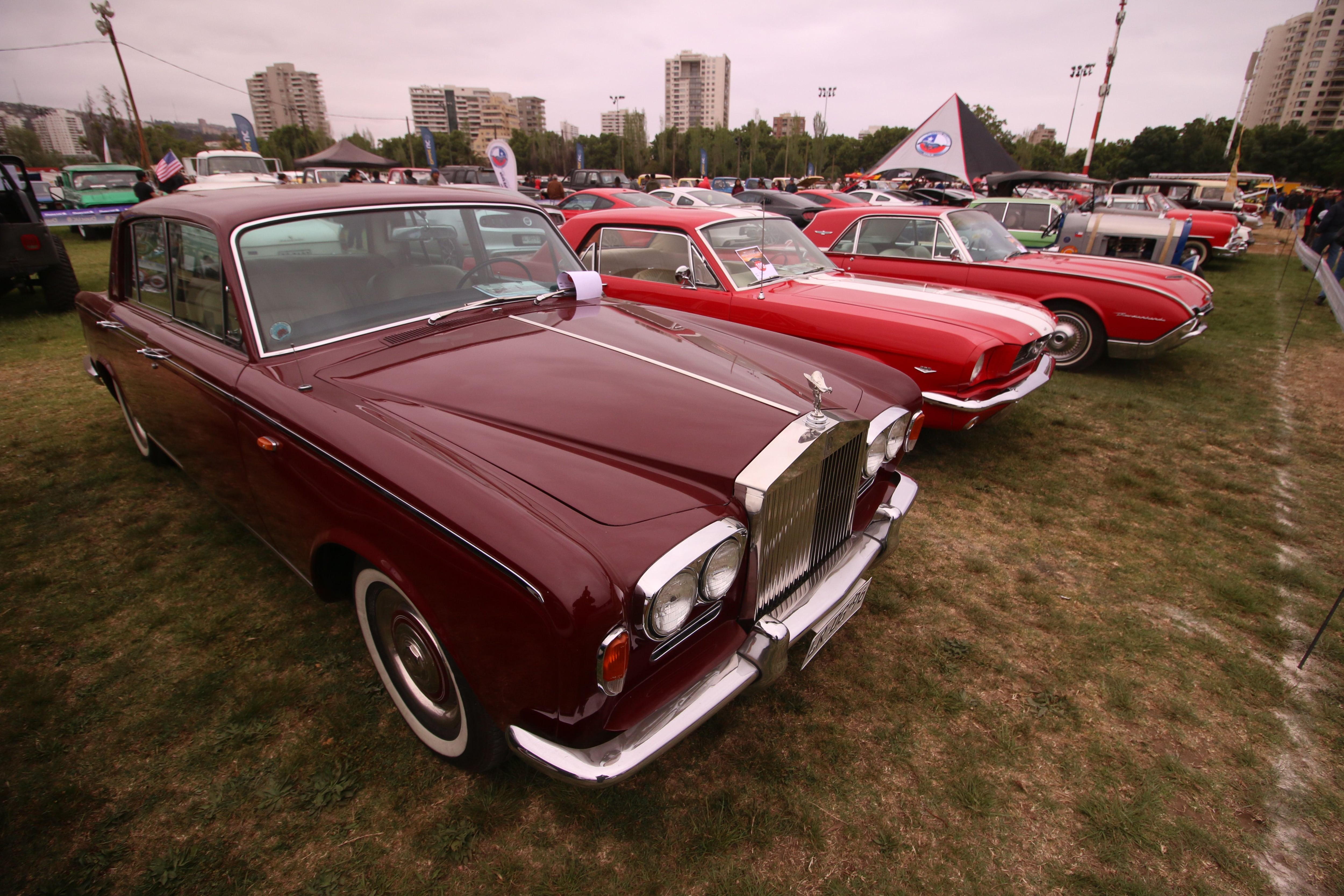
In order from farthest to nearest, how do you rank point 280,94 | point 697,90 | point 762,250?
point 697,90
point 280,94
point 762,250

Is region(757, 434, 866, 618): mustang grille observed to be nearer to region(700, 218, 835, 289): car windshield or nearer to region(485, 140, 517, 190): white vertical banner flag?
region(700, 218, 835, 289): car windshield

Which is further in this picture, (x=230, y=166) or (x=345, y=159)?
(x=345, y=159)

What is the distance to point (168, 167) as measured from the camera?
14656 millimetres

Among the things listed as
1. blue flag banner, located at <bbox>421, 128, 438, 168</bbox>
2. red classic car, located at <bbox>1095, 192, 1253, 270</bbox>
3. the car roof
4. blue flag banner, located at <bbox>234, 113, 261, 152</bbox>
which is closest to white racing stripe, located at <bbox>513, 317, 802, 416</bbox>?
the car roof

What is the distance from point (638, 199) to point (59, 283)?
29.7 ft

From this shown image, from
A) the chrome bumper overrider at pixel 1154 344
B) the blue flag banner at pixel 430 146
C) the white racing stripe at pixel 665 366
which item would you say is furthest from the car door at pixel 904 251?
the blue flag banner at pixel 430 146

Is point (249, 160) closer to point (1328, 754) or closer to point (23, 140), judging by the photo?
point (1328, 754)

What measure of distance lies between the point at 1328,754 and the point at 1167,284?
5379 millimetres

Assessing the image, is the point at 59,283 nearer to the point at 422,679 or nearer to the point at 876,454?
the point at 422,679

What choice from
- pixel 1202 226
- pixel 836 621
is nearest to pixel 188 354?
pixel 836 621

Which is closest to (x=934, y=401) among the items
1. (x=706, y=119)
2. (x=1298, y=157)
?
(x=1298, y=157)

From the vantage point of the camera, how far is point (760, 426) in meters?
2.08

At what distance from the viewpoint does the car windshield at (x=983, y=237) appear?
6414 millimetres

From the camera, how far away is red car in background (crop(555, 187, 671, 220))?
12.2 meters
